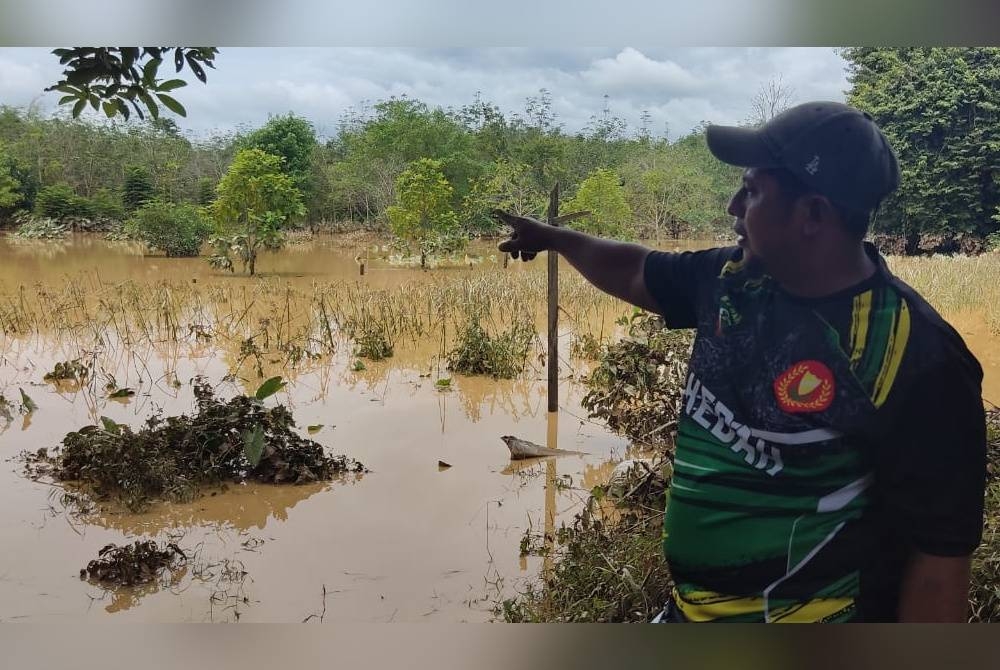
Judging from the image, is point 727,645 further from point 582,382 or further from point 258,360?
point 258,360

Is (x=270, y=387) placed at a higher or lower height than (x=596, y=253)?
lower

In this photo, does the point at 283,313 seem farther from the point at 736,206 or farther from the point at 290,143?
the point at 736,206

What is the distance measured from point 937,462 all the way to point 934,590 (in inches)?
12.6

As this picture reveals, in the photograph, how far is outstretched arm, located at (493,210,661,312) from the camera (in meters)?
2.51

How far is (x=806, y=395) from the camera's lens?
2346 millimetres

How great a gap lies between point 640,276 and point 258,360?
1.51m

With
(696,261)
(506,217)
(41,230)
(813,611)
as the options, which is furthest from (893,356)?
(41,230)

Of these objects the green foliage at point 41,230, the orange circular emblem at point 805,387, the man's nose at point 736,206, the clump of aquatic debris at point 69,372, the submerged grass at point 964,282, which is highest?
the man's nose at point 736,206

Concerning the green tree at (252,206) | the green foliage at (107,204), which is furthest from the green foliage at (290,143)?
the green foliage at (107,204)

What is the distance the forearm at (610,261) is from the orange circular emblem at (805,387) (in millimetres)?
430

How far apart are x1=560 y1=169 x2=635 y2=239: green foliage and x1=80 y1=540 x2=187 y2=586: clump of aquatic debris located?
1.78 meters

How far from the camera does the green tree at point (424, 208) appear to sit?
3061 mm

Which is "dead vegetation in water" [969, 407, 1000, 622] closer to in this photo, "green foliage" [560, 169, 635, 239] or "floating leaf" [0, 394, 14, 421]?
"green foliage" [560, 169, 635, 239]

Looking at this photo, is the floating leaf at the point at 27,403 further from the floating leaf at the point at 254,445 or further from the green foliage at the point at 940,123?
the green foliage at the point at 940,123
